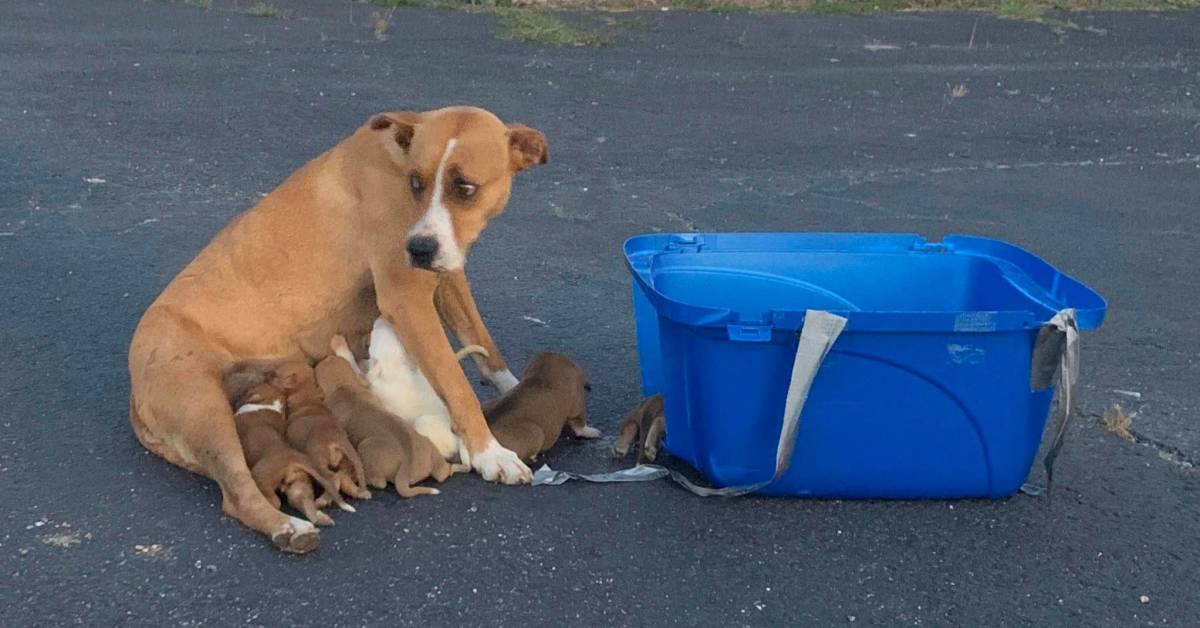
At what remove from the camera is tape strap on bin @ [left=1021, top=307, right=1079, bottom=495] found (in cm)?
386

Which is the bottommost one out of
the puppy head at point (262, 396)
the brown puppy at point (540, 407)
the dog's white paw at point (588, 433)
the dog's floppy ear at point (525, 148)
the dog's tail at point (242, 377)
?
the dog's white paw at point (588, 433)

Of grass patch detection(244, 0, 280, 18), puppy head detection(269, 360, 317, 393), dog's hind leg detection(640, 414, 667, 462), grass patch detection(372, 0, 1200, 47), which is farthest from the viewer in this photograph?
grass patch detection(244, 0, 280, 18)

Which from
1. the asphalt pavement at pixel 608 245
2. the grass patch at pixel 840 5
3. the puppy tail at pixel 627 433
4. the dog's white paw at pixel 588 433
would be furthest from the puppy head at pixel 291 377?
the grass patch at pixel 840 5

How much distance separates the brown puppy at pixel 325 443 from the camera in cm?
418

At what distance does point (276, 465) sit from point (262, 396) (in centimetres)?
39

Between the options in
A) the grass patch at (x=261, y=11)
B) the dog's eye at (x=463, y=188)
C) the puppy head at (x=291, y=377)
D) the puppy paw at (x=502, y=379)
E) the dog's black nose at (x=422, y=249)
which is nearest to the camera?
the dog's black nose at (x=422, y=249)

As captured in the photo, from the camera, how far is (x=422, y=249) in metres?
4.27

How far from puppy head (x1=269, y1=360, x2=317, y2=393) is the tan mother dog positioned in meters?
0.17

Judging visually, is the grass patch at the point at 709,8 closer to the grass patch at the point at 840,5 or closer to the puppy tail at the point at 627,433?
the grass patch at the point at 840,5

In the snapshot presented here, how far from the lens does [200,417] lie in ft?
13.8

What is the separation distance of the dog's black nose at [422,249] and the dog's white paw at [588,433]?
99cm

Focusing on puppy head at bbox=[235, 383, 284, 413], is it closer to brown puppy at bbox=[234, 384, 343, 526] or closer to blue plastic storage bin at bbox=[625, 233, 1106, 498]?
brown puppy at bbox=[234, 384, 343, 526]

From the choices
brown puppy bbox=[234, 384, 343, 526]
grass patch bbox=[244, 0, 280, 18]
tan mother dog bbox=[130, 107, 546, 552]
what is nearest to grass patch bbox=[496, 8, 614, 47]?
grass patch bbox=[244, 0, 280, 18]

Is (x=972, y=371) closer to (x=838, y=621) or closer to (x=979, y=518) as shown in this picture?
(x=979, y=518)
